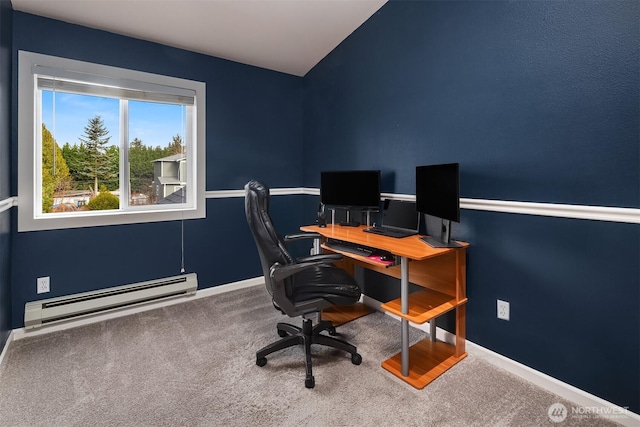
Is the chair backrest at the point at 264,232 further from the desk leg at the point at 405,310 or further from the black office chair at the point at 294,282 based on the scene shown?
the desk leg at the point at 405,310

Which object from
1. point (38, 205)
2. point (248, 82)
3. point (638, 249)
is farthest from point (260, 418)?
point (248, 82)

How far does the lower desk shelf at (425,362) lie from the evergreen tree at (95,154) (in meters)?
2.80

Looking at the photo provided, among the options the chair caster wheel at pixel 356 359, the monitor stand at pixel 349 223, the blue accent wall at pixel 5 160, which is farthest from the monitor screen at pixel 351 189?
the blue accent wall at pixel 5 160

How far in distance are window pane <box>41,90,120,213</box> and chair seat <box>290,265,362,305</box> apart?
201 cm

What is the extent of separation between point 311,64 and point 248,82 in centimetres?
74

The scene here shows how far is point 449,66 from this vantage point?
2.30 meters

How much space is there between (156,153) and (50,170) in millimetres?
815

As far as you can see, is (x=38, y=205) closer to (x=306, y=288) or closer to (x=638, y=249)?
(x=306, y=288)

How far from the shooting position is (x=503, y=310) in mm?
2035

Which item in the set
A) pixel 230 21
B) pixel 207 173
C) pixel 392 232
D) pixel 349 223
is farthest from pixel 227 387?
pixel 230 21

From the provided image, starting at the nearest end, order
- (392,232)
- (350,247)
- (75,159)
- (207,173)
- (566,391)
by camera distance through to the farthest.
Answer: (566,391) → (350,247) → (392,232) → (75,159) → (207,173)

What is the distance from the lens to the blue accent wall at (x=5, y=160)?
2.10 meters

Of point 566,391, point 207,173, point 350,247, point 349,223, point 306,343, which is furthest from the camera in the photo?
point 207,173

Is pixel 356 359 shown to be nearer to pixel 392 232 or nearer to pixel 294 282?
pixel 294 282
